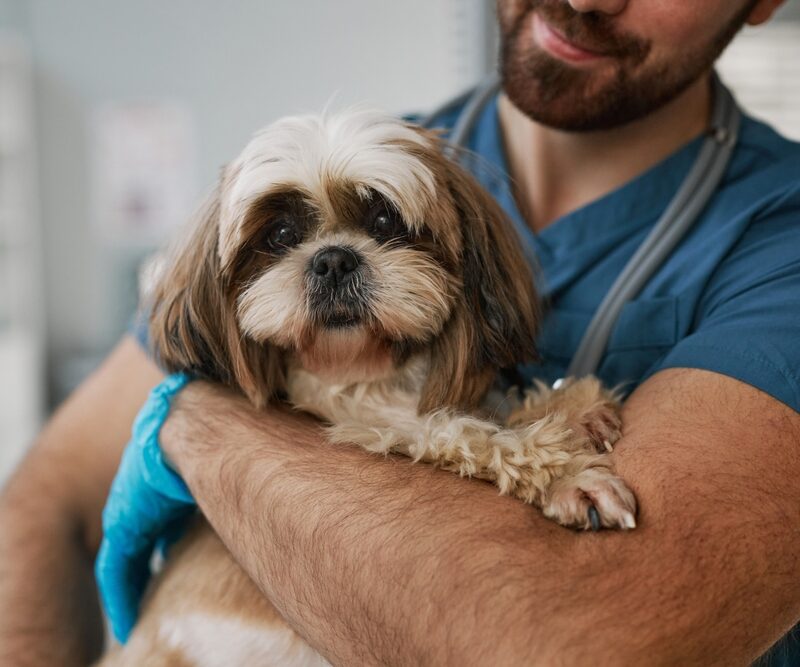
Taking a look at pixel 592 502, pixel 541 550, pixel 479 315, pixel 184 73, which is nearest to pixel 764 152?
pixel 479 315

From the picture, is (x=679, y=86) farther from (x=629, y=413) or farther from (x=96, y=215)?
(x=96, y=215)

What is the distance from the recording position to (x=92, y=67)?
21.3ft

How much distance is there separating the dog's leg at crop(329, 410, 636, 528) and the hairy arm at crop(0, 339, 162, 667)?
0.70 metres

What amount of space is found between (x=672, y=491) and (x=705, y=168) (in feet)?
2.43

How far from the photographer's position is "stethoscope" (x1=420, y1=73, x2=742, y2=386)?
4.96 ft

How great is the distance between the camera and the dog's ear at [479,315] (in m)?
1.43

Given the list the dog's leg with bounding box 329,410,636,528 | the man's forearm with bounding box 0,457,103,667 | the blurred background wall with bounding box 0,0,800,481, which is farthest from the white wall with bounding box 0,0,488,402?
the dog's leg with bounding box 329,410,636,528

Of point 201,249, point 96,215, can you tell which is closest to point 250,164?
point 201,249

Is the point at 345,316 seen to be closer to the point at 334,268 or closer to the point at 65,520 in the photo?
the point at 334,268

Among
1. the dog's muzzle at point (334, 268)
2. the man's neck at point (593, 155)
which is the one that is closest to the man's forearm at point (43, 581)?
the dog's muzzle at point (334, 268)

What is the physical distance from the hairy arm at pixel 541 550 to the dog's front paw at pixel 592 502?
0.06 ft

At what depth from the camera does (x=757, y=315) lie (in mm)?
1262

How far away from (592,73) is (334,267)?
0.61 metres

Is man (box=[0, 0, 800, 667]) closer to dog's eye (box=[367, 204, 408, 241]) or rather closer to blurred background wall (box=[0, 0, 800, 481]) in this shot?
dog's eye (box=[367, 204, 408, 241])
